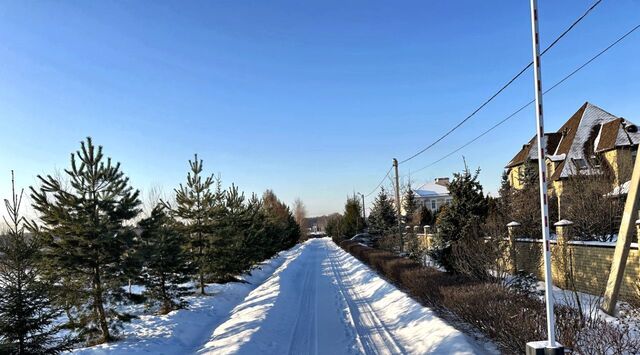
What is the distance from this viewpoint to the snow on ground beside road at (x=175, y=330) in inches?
396

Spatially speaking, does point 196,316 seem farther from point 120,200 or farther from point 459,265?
point 459,265

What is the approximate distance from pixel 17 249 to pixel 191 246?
442 inches

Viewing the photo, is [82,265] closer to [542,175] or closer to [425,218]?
[542,175]

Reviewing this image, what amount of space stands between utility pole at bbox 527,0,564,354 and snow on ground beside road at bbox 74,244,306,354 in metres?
7.91

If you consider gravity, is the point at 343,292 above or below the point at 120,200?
below

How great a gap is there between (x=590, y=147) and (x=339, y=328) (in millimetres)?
27047

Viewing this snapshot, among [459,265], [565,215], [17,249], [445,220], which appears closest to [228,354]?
[17,249]

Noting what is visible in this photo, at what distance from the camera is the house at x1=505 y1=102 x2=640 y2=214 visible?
25.0 m

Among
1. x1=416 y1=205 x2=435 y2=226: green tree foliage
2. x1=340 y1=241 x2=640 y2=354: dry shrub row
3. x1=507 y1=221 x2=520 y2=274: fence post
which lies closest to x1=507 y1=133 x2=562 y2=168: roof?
x1=416 y1=205 x2=435 y2=226: green tree foliage

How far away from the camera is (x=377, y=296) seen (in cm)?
1486

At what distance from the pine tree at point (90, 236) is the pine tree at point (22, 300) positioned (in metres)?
1.90

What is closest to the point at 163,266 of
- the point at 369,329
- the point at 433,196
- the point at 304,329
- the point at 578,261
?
the point at 304,329

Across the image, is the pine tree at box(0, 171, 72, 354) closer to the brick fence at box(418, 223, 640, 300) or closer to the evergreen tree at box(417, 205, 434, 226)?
the brick fence at box(418, 223, 640, 300)

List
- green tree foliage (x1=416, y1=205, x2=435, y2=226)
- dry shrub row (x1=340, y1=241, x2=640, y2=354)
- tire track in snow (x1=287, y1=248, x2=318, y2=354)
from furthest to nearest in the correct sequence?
green tree foliage (x1=416, y1=205, x2=435, y2=226) → tire track in snow (x1=287, y1=248, x2=318, y2=354) → dry shrub row (x1=340, y1=241, x2=640, y2=354)
